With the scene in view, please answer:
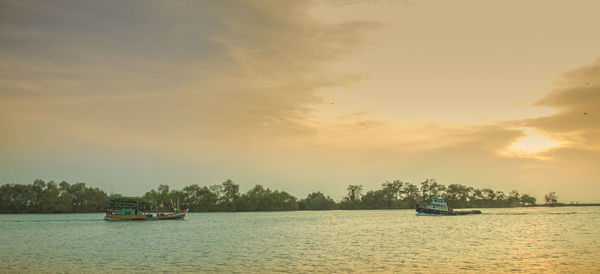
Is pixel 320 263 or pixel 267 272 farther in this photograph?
pixel 320 263

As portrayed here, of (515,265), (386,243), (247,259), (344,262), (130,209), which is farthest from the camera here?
(130,209)

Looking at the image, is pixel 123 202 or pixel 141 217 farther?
pixel 141 217

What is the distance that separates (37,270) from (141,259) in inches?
358

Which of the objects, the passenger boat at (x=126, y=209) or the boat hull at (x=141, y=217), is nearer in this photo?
the passenger boat at (x=126, y=209)

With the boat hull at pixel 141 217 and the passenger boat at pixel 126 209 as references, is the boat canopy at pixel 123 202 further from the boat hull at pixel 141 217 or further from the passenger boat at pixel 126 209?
the boat hull at pixel 141 217

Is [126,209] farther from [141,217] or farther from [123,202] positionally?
[141,217]

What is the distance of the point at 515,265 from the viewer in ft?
118

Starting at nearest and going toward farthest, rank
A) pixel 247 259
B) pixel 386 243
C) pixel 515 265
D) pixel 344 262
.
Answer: pixel 515 265 → pixel 344 262 → pixel 247 259 → pixel 386 243

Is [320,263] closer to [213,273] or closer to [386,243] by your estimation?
[213,273]

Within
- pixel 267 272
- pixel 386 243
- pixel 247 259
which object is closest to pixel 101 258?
pixel 247 259

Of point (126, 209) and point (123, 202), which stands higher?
point (123, 202)

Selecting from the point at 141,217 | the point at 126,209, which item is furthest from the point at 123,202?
the point at 141,217

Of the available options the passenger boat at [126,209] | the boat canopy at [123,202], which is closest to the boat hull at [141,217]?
the passenger boat at [126,209]

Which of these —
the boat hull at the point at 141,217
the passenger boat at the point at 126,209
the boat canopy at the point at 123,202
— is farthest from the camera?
the boat hull at the point at 141,217
